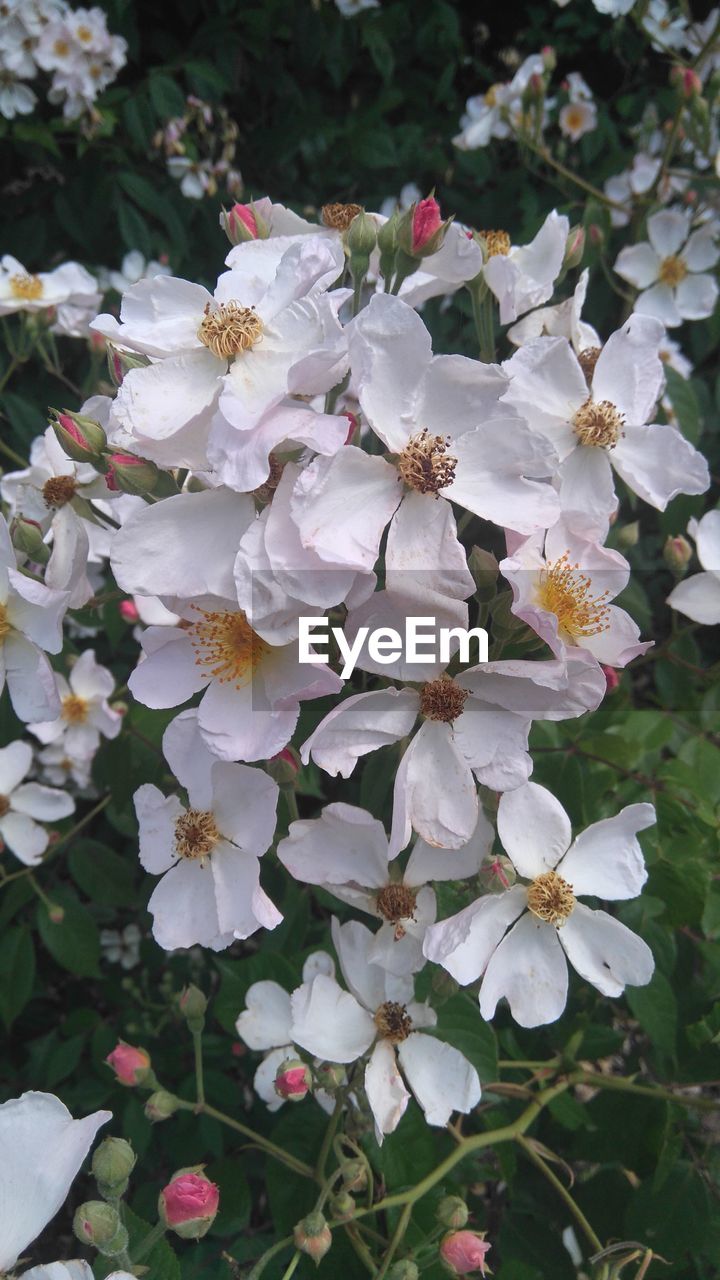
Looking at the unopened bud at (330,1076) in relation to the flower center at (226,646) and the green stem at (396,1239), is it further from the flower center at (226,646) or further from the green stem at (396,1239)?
the flower center at (226,646)

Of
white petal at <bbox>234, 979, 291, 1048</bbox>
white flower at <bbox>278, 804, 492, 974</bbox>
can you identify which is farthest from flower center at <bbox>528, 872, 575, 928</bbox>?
white petal at <bbox>234, 979, 291, 1048</bbox>

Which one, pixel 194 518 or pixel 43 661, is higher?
pixel 194 518

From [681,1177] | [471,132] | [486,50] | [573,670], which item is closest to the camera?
[573,670]

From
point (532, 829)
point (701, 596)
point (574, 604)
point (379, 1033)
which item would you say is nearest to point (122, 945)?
point (379, 1033)

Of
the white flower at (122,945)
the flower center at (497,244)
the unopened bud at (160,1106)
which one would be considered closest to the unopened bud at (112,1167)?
the unopened bud at (160,1106)

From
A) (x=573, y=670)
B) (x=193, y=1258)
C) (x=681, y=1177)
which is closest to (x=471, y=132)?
(x=573, y=670)

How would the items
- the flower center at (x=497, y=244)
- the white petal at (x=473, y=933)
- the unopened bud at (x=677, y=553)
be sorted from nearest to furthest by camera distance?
the white petal at (x=473, y=933)
the flower center at (x=497, y=244)
the unopened bud at (x=677, y=553)

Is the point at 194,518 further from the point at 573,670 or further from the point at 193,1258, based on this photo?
the point at 193,1258
